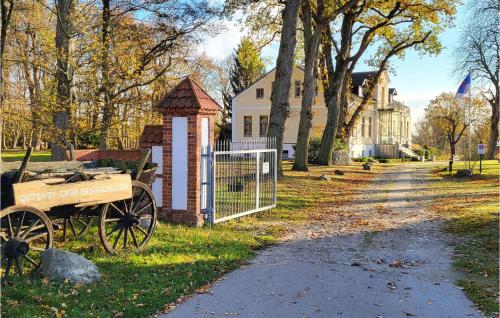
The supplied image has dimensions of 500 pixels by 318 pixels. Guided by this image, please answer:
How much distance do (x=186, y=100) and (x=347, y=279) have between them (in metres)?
4.92

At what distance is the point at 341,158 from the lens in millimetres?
34312

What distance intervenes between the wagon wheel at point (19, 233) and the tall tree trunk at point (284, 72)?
13.6 meters

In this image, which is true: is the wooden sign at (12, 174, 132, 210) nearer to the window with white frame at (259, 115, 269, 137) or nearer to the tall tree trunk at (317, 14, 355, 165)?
the tall tree trunk at (317, 14, 355, 165)

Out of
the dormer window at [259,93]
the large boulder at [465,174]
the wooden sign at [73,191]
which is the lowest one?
the large boulder at [465,174]

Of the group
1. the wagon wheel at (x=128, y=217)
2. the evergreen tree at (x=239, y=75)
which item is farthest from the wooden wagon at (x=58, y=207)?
the evergreen tree at (x=239, y=75)

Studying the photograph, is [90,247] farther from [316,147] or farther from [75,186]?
[316,147]

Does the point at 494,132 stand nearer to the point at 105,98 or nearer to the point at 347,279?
the point at 105,98

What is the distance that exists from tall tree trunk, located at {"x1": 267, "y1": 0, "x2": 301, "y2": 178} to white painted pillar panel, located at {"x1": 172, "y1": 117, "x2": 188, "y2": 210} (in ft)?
30.8

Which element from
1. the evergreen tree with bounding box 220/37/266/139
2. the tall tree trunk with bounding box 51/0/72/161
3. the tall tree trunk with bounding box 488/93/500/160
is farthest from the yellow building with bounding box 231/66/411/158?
the tall tree trunk with bounding box 51/0/72/161

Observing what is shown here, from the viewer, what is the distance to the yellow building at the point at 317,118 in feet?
159

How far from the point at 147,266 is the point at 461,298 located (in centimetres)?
403

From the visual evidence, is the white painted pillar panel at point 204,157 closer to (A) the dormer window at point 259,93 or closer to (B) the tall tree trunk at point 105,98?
(B) the tall tree trunk at point 105,98

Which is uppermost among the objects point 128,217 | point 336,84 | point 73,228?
point 336,84

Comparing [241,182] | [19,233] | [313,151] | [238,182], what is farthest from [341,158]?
[19,233]
